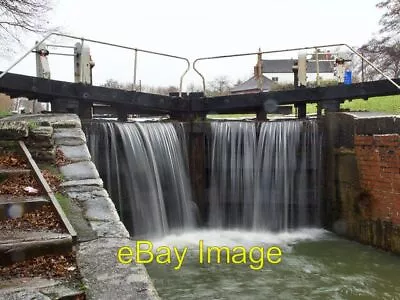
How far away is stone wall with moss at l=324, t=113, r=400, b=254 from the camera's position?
706 centimetres

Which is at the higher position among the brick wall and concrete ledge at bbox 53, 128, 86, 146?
concrete ledge at bbox 53, 128, 86, 146

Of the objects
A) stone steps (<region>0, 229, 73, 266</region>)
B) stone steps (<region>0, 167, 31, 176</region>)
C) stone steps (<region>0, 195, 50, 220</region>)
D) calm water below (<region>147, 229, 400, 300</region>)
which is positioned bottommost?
calm water below (<region>147, 229, 400, 300</region>)

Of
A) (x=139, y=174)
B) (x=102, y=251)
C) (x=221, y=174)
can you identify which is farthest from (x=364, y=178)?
(x=102, y=251)

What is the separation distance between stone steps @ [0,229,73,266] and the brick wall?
5.60 meters

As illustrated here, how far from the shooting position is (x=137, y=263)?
293cm

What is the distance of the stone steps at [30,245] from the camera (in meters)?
2.80

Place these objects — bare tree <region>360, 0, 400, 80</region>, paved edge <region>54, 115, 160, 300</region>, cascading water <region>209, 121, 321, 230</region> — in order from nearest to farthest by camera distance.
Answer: paved edge <region>54, 115, 160, 300</region> < cascading water <region>209, 121, 321, 230</region> < bare tree <region>360, 0, 400, 80</region>

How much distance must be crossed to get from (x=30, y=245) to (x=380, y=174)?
6.03 meters

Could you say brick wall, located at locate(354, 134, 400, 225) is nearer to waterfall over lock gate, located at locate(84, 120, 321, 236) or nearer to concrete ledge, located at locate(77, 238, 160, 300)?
waterfall over lock gate, located at locate(84, 120, 321, 236)

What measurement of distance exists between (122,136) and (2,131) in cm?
361

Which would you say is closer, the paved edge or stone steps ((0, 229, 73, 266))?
the paved edge

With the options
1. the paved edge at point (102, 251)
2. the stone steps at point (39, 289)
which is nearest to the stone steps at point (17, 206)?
the paved edge at point (102, 251)

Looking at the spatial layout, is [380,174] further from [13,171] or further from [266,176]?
[13,171]

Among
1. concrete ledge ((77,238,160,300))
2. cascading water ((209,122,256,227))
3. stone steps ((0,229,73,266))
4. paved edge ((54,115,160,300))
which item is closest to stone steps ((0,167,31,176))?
paved edge ((54,115,160,300))
